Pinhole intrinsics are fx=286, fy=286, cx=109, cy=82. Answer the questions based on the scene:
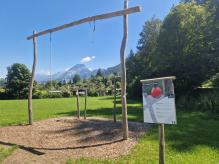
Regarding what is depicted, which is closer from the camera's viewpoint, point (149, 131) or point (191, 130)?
point (149, 131)

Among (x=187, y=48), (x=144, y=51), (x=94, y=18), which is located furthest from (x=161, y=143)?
(x=144, y=51)

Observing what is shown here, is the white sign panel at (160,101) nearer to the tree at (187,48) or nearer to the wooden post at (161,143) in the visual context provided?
the wooden post at (161,143)

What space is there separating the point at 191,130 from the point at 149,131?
66.2 inches

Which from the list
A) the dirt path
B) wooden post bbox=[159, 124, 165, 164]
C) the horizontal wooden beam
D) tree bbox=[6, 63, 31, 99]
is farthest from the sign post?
tree bbox=[6, 63, 31, 99]

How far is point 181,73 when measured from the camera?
2594 cm

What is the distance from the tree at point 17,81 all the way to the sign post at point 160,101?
48.2m

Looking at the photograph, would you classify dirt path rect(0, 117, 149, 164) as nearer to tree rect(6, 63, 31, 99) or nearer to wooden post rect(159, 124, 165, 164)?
wooden post rect(159, 124, 165, 164)

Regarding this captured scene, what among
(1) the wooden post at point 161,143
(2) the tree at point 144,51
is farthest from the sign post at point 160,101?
(2) the tree at point 144,51

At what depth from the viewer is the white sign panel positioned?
4.94 metres

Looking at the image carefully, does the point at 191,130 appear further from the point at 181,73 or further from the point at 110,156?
the point at 181,73

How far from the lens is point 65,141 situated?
8531mm

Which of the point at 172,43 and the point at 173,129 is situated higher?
the point at 172,43

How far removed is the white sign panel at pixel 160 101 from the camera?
4.94m

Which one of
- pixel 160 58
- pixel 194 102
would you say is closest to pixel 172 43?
pixel 160 58
